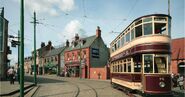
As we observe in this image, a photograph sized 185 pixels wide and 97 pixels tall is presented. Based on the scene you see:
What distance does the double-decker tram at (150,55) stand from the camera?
15867mm

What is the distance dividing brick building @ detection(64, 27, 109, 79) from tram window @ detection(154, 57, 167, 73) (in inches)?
1572

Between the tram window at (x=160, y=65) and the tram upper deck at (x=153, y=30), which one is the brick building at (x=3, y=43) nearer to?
the tram upper deck at (x=153, y=30)

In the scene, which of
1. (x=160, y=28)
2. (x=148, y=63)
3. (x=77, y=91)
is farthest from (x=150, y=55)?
(x=77, y=91)

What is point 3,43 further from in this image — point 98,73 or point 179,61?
point 98,73

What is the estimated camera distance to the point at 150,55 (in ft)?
53.5

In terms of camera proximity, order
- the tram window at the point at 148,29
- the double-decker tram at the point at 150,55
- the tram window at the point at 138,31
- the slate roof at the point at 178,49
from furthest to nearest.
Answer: the slate roof at the point at 178,49 → the tram window at the point at 138,31 → the tram window at the point at 148,29 → the double-decker tram at the point at 150,55

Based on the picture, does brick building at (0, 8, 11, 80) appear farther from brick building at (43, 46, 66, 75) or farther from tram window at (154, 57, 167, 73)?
brick building at (43, 46, 66, 75)

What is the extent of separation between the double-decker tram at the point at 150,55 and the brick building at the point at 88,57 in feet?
126

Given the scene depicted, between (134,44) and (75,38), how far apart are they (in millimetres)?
55498

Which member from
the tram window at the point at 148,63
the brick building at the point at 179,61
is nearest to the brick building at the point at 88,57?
the brick building at the point at 179,61

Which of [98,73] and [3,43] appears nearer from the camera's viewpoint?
[3,43]

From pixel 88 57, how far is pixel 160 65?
45618 millimetres

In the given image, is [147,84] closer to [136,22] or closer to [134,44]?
[134,44]

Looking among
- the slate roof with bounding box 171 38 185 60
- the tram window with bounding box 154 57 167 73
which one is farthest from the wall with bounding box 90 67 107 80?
the tram window with bounding box 154 57 167 73
